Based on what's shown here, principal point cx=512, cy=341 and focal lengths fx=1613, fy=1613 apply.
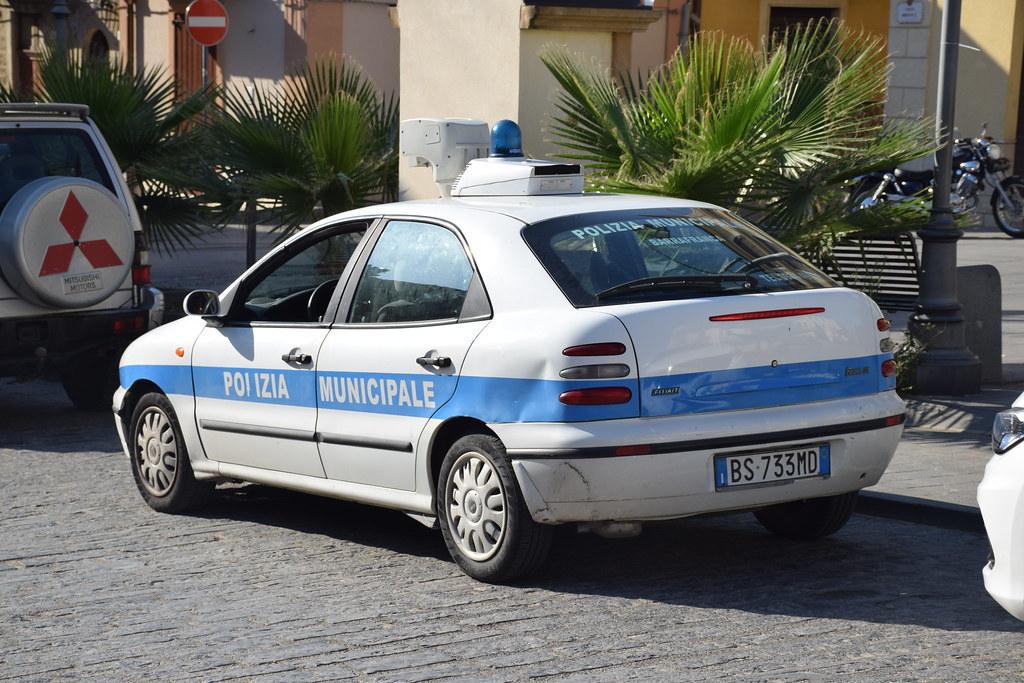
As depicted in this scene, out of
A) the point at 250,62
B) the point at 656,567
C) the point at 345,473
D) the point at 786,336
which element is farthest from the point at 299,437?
the point at 250,62

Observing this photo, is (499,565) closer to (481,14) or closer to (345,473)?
(345,473)

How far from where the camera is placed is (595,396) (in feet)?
18.5

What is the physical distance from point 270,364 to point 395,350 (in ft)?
2.65

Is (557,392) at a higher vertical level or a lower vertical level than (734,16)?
lower

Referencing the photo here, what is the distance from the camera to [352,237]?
7.18 m

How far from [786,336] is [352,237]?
2161mm

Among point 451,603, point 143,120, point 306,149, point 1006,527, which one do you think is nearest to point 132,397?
point 451,603

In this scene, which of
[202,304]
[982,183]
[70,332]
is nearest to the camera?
[202,304]

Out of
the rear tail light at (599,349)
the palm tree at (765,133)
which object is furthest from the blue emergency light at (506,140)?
the rear tail light at (599,349)

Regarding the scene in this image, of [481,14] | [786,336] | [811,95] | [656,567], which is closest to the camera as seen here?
[786,336]

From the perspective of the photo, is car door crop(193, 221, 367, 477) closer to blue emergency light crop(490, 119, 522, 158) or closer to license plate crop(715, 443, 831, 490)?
blue emergency light crop(490, 119, 522, 158)

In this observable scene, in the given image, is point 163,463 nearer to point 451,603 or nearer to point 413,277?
point 413,277

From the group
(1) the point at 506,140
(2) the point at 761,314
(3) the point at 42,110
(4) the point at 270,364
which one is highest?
(3) the point at 42,110

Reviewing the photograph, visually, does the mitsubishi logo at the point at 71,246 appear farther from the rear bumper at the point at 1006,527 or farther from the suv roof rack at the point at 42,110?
the rear bumper at the point at 1006,527
